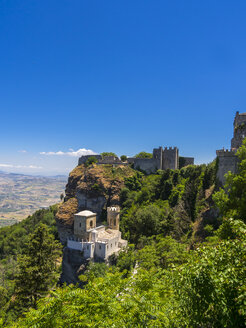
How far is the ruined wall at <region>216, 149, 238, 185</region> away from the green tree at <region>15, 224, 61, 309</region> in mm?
21237

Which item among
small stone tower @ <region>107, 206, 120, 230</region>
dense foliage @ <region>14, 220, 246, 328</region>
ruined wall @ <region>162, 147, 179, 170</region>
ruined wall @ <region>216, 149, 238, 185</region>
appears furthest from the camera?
ruined wall @ <region>162, 147, 179, 170</region>

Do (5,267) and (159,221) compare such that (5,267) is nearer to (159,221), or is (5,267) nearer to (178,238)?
(159,221)

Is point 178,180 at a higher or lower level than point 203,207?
higher

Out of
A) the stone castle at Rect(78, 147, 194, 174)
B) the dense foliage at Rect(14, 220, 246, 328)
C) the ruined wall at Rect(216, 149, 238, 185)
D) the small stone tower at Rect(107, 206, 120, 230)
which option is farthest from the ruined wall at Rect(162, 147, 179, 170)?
the dense foliage at Rect(14, 220, 246, 328)

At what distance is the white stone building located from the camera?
1115 inches

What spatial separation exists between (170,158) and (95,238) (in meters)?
31.6

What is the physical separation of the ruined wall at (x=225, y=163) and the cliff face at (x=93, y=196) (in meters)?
25.4

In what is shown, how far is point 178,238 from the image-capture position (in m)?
26.8

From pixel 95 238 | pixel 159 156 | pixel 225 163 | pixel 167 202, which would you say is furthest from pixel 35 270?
pixel 159 156

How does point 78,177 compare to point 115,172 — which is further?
point 78,177

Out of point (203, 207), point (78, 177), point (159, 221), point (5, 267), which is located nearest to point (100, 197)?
point (78, 177)

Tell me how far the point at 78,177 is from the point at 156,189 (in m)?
22.8

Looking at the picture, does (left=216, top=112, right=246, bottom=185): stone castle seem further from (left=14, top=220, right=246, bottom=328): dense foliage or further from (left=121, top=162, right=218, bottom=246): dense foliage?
(left=14, top=220, right=246, bottom=328): dense foliage

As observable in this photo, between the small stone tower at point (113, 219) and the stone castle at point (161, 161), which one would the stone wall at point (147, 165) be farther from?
the small stone tower at point (113, 219)
